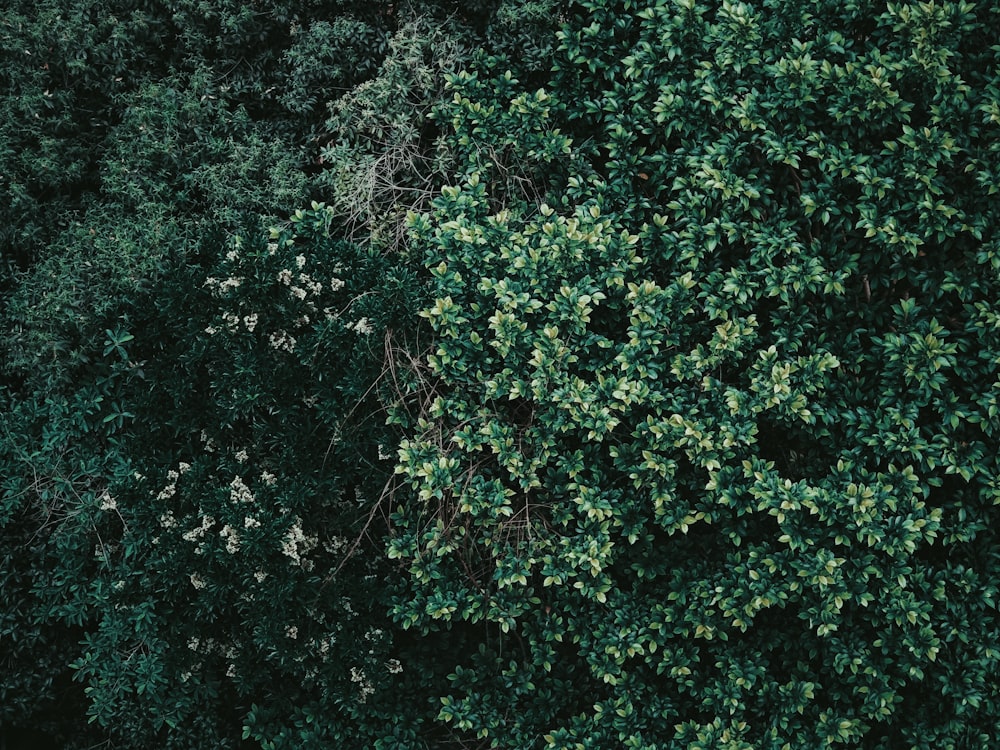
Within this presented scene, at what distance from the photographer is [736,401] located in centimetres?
363

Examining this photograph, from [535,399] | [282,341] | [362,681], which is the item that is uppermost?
[282,341]

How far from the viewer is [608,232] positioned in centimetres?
390

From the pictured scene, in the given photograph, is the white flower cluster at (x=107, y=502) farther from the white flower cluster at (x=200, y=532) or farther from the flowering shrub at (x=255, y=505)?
the white flower cluster at (x=200, y=532)

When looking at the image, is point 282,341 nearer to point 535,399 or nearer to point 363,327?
point 363,327

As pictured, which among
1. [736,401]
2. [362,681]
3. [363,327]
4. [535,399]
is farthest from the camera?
[362,681]

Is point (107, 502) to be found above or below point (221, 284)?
below

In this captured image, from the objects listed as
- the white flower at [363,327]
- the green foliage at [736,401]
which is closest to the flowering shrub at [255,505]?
the white flower at [363,327]

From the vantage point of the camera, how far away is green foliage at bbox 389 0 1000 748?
3582mm

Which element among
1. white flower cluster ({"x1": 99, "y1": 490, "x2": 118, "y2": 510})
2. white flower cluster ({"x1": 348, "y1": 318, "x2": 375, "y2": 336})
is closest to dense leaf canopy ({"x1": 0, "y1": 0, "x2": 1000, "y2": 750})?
white flower cluster ({"x1": 348, "y1": 318, "x2": 375, "y2": 336})

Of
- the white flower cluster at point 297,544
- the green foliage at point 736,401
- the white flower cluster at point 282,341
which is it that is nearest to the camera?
the green foliage at point 736,401

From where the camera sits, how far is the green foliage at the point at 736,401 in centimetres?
358

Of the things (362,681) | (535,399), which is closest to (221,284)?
(535,399)

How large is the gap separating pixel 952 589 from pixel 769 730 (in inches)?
40.5

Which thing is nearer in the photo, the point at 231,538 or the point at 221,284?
the point at 231,538
